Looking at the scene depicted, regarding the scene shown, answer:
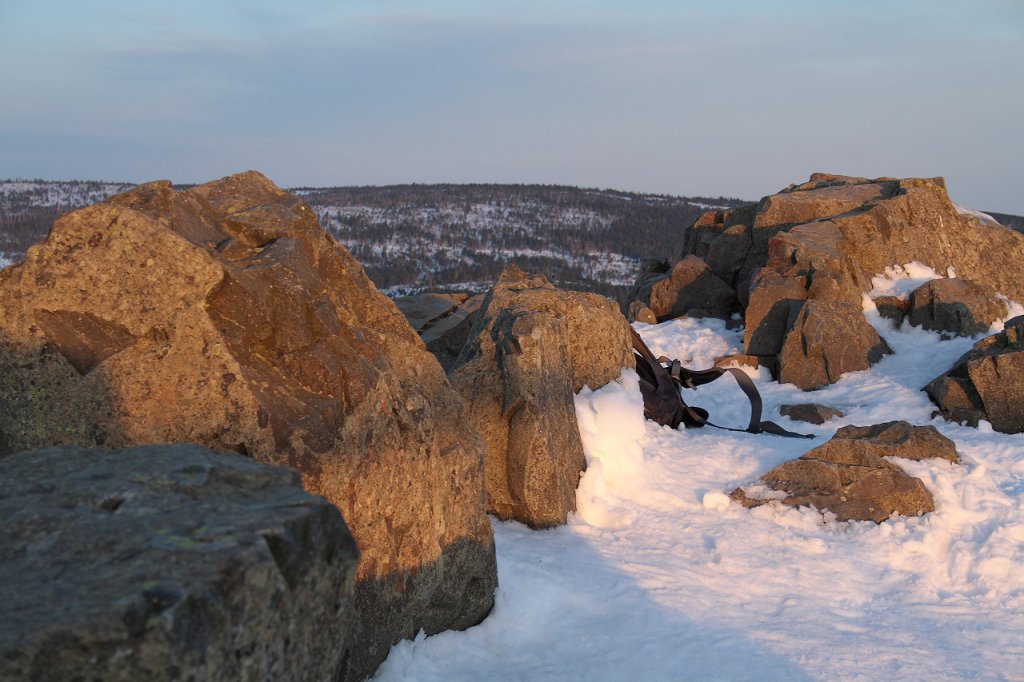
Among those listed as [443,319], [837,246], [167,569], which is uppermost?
[837,246]

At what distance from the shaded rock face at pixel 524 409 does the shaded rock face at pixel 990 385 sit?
5.06 m

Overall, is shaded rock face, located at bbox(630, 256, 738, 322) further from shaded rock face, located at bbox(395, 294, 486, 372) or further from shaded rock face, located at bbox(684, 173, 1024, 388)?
shaded rock face, located at bbox(395, 294, 486, 372)

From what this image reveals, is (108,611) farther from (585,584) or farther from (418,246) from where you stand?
(418,246)

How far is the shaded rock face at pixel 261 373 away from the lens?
12.2 feet

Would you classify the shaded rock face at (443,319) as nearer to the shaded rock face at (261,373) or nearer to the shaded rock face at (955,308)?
the shaded rock face at (261,373)

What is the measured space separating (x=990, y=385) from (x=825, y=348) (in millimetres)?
2579

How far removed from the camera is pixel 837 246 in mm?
14242

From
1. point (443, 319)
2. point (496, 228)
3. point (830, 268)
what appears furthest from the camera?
point (496, 228)

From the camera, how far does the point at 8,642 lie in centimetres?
204

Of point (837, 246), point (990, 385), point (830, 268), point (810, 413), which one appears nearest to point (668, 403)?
point (810, 413)

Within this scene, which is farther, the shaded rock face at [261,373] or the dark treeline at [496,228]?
the dark treeline at [496,228]

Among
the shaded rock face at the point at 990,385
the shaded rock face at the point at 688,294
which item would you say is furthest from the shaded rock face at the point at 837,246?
the shaded rock face at the point at 990,385

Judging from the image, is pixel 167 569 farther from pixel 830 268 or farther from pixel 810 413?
pixel 830 268

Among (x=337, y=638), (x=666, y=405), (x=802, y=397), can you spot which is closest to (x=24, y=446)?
(x=337, y=638)
